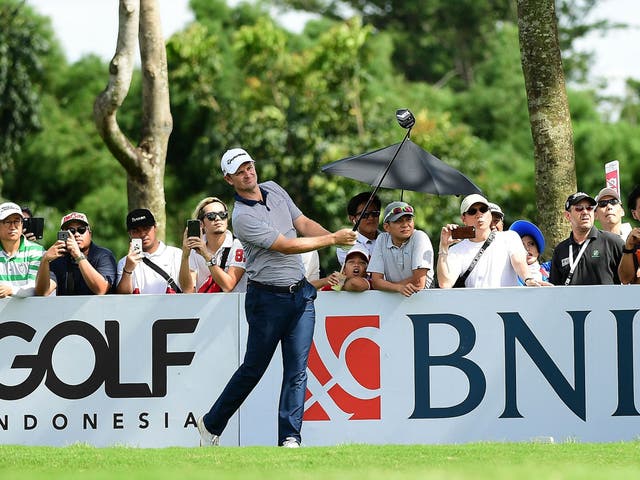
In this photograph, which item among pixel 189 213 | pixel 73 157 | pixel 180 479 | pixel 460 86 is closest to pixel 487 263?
pixel 180 479

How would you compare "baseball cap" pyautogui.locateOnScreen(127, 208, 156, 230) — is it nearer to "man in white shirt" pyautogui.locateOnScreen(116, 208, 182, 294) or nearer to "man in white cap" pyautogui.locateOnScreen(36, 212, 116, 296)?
"man in white shirt" pyautogui.locateOnScreen(116, 208, 182, 294)

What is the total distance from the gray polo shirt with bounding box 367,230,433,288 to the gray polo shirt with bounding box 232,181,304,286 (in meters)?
1.08

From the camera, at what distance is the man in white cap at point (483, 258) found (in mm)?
10320

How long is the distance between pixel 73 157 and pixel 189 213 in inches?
181

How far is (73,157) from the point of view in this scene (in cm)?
3884

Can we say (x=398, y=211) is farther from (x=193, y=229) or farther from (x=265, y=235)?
(x=193, y=229)

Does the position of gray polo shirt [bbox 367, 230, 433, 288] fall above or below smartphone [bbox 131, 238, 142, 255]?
below

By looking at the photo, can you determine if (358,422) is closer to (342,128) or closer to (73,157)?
(342,128)

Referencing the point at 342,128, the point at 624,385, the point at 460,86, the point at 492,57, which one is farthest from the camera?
the point at 460,86

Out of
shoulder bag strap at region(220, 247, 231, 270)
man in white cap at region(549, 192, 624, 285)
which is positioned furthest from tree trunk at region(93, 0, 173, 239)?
man in white cap at region(549, 192, 624, 285)

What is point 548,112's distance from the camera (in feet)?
42.3

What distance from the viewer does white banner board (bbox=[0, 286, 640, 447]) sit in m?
9.96

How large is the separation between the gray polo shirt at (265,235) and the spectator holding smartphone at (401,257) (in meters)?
1.04

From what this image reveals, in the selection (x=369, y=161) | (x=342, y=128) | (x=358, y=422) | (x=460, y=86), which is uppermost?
(x=460, y=86)
